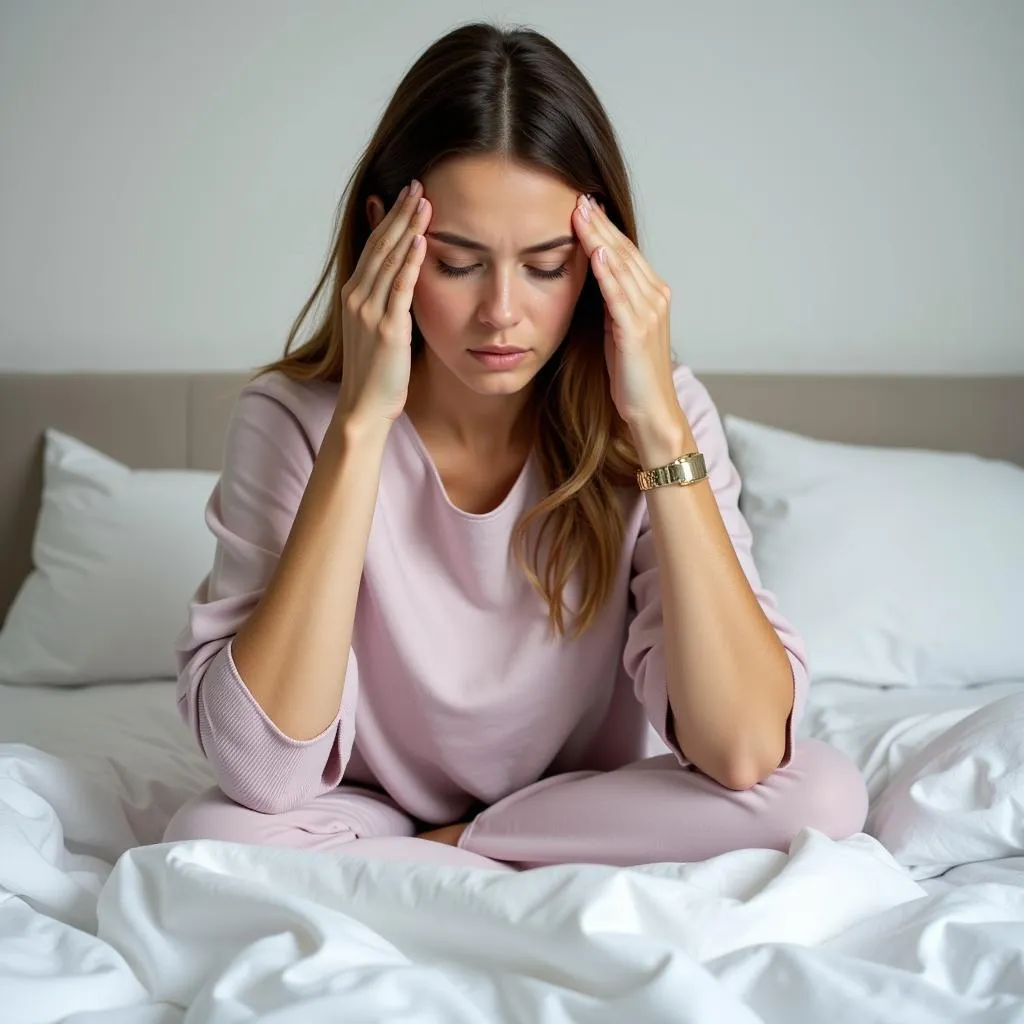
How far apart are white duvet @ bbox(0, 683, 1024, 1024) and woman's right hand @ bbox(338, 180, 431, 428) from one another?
52 centimetres

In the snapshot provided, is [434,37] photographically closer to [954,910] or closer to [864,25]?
[864,25]

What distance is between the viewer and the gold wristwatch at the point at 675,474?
149cm

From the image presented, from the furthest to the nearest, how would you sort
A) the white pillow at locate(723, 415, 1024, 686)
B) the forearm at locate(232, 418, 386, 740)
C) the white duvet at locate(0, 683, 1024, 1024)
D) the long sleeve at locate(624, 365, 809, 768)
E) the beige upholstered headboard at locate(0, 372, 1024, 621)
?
1. the beige upholstered headboard at locate(0, 372, 1024, 621)
2. the white pillow at locate(723, 415, 1024, 686)
3. the long sleeve at locate(624, 365, 809, 768)
4. the forearm at locate(232, 418, 386, 740)
5. the white duvet at locate(0, 683, 1024, 1024)

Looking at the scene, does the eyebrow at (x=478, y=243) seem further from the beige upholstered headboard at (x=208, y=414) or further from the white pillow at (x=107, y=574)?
the beige upholstered headboard at (x=208, y=414)

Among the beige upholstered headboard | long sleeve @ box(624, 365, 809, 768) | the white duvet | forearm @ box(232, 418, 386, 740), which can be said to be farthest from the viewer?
the beige upholstered headboard

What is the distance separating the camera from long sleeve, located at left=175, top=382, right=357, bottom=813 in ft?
4.72

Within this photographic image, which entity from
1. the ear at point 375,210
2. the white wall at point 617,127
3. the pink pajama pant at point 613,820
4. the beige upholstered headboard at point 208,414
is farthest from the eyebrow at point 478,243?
the white wall at point 617,127

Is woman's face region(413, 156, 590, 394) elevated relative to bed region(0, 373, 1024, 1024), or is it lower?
elevated

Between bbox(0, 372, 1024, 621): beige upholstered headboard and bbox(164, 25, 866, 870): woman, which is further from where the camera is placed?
bbox(0, 372, 1024, 621): beige upholstered headboard

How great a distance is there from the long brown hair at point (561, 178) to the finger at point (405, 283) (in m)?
0.10

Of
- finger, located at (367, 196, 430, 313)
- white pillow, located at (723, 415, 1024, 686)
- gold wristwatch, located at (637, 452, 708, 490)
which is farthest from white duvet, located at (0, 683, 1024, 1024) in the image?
white pillow, located at (723, 415, 1024, 686)

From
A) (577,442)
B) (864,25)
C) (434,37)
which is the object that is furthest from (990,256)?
(577,442)

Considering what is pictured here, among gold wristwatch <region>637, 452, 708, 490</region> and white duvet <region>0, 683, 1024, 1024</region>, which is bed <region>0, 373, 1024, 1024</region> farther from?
gold wristwatch <region>637, 452, 708, 490</region>

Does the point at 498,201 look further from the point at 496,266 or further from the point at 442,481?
the point at 442,481
